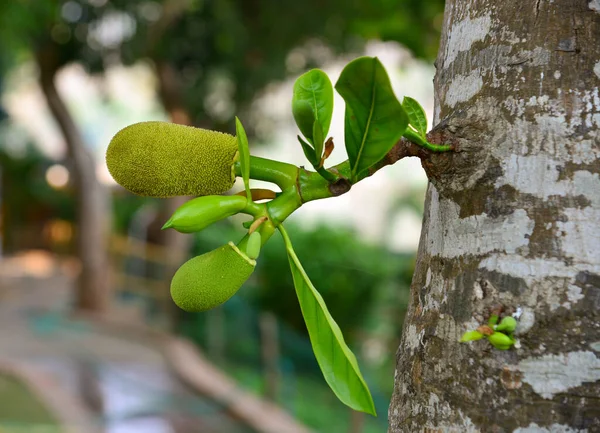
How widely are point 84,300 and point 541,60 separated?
6.89 meters

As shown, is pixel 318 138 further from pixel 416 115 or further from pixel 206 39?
pixel 206 39

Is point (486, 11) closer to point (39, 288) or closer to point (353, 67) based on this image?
point (353, 67)

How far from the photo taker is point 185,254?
6402 millimetres

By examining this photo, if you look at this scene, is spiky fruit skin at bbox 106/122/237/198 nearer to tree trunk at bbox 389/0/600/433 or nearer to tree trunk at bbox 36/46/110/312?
tree trunk at bbox 389/0/600/433

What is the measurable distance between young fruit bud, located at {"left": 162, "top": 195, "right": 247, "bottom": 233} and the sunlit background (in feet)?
7.42

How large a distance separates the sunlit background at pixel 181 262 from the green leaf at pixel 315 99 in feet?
7.29

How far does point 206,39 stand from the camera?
260 inches

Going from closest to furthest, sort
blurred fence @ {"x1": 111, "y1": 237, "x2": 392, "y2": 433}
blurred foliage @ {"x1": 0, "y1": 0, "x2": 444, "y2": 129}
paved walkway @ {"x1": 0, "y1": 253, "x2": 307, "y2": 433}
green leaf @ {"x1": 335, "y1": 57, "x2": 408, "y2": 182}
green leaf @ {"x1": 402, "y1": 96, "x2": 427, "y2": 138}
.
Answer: green leaf @ {"x1": 335, "y1": 57, "x2": 408, "y2": 182} < green leaf @ {"x1": 402, "y1": 96, "x2": 427, "y2": 138} < blurred fence @ {"x1": 111, "y1": 237, "x2": 392, "y2": 433} < paved walkway @ {"x1": 0, "y1": 253, "x2": 307, "y2": 433} < blurred foliage @ {"x1": 0, "y1": 0, "x2": 444, "y2": 129}

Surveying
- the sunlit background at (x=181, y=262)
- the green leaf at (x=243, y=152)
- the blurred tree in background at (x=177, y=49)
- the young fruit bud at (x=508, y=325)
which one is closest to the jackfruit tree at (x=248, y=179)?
the green leaf at (x=243, y=152)

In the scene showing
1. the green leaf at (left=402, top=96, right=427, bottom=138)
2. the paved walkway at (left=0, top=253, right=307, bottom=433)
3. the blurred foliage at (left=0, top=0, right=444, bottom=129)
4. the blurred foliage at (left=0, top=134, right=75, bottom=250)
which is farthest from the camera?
the blurred foliage at (left=0, top=134, right=75, bottom=250)

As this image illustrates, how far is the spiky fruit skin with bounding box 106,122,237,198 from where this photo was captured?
0.52m

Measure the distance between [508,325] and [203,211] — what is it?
0.23 m

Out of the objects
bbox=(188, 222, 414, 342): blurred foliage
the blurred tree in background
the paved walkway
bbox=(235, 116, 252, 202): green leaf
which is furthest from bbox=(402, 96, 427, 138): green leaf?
the blurred tree in background

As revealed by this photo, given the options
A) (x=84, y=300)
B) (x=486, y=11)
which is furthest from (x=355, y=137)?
(x=84, y=300)
